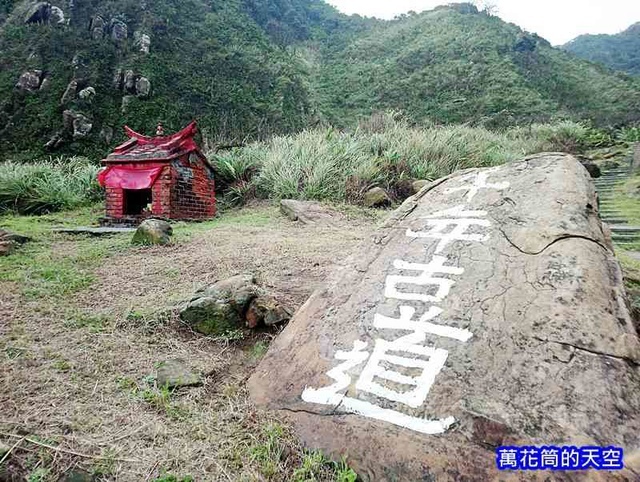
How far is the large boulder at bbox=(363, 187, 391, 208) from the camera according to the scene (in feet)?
19.5

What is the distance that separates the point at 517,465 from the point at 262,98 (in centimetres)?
1807

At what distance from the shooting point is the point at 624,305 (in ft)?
4.32

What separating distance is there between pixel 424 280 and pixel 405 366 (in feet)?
1.48

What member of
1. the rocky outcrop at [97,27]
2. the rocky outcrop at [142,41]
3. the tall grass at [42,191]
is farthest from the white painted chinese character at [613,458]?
the rocky outcrop at [97,27]

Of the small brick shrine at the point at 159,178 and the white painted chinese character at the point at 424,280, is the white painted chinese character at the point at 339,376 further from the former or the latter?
the small brick shrine at the point at 159,178

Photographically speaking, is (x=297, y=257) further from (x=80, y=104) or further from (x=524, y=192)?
(x=80, y=104)

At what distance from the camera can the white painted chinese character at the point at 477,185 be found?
214 cm

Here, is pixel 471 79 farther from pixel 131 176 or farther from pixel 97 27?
pixel 131 176

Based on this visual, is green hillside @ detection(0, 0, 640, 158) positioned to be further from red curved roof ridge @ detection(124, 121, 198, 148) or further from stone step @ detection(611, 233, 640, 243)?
stone step @ detection(611, 233, 640, 243)

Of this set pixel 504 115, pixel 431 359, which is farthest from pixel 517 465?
pixel 504 115

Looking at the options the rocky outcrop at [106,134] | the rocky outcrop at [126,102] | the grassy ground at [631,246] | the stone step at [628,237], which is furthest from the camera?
the rocky outcrop at [126,102]

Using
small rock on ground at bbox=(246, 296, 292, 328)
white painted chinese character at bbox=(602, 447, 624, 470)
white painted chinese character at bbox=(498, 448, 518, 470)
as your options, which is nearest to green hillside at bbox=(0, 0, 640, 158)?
small rock on ground at bbox=(246, 296, 292, 328)

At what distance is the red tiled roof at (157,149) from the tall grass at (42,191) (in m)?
1.82

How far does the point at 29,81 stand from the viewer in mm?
14289
